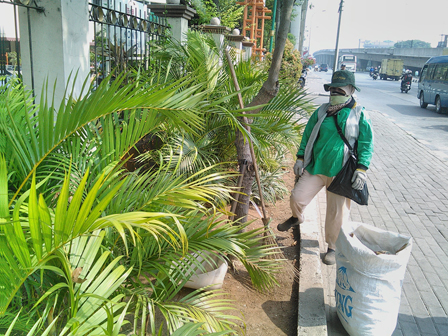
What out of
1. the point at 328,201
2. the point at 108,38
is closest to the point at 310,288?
the point at 328,201

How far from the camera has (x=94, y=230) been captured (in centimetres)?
157

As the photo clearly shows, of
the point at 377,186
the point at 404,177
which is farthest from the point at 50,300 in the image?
the point at 404,177

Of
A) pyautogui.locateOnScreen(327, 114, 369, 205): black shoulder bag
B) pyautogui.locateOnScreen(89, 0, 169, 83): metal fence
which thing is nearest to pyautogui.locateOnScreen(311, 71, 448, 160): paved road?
pyautogui.locateOnScreen(327, 114, 369, 205): black shoulder bag

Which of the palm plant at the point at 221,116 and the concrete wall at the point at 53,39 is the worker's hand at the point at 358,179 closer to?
the palm plant at the point at 221,116

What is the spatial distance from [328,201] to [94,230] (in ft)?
10.4

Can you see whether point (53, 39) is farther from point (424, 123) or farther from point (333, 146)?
point (424, 123)

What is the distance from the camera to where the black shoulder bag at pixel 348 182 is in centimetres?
399

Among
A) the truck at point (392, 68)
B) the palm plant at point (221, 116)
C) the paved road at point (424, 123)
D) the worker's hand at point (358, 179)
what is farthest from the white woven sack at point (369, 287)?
the truck at point (392, 68)

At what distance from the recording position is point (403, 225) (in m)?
5.57

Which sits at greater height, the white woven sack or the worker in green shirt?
the worker in green shirt

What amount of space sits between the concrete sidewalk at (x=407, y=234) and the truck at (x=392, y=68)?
44689 millimetres

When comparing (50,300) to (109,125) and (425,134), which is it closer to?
(109,125)

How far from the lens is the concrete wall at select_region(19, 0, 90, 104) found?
3.87 metres

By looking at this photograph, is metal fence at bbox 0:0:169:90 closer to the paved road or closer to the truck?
the paved road
